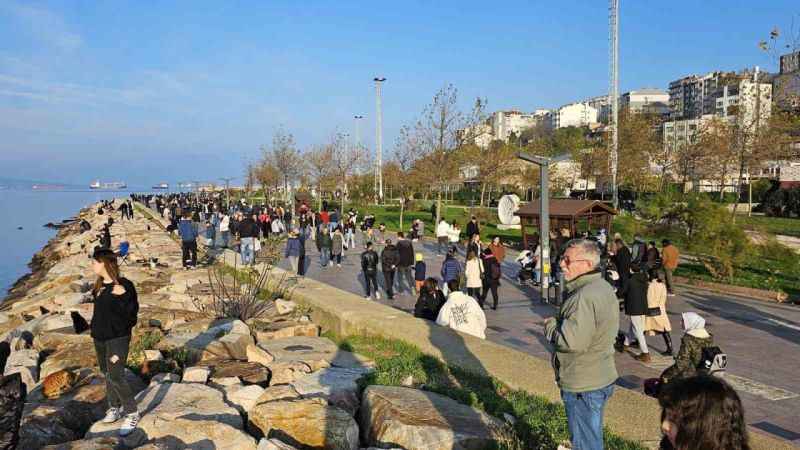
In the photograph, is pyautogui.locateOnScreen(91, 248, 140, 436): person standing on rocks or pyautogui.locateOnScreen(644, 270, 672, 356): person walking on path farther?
pyautogui.locateOnScreen(644, 270, 672, 356): person walking on path

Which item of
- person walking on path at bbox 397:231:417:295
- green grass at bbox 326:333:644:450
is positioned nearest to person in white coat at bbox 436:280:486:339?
green grass at bbox 326:333:644:450

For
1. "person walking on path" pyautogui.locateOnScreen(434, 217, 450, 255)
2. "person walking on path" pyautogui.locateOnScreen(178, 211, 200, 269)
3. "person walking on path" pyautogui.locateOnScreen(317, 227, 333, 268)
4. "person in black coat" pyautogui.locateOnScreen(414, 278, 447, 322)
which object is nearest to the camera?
"person in black coat" pyautogui.locateOnScreen(414, 278, 447, 322)

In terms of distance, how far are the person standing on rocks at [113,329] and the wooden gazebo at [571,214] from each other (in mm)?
15996

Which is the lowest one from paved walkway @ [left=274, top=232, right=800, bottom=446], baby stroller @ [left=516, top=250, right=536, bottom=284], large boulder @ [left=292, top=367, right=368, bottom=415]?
paved walkway @ [left=274, top=232, right=800, bottom=446]

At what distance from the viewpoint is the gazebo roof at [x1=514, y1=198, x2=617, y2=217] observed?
20531 millimetres

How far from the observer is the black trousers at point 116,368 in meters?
5.84

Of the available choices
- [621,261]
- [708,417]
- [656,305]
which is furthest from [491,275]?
[708,417]

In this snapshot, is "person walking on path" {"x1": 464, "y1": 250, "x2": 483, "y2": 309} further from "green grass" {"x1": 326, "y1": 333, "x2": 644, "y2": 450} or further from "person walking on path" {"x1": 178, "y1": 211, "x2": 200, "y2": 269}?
"person walking on path" {"x1": 178, "y1": 211, "x2": 200, "y2": 269}

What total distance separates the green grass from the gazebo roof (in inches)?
512

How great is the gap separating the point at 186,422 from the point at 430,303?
5483 mm

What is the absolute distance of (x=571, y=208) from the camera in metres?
21.0

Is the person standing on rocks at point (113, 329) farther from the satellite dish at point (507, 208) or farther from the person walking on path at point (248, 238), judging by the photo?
the satellite dish at point (507, 208)

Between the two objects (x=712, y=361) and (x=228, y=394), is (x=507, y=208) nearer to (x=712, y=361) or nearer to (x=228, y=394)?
(x=228, y=394)

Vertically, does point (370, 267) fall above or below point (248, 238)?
below
